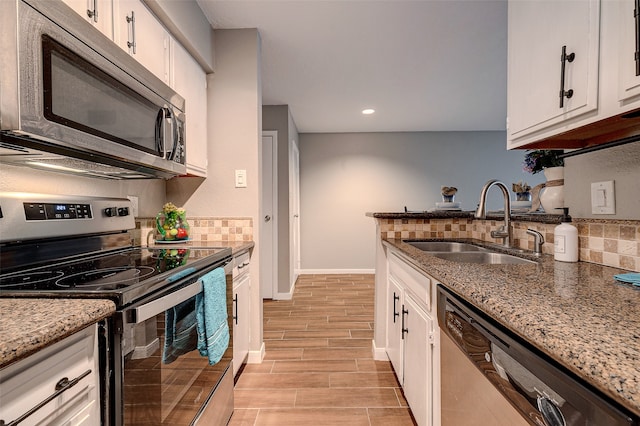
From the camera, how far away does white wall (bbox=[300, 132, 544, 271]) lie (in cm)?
554

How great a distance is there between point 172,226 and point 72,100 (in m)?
1.17

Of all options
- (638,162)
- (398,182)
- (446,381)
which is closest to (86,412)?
(446,381)

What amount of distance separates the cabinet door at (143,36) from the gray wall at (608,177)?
1.94 meters

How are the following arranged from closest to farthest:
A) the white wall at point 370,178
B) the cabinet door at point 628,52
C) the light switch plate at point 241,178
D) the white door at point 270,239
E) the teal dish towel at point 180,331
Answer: the cabinet door at point 628,52
the teal dish towel at point 180,331
the light switch plate at point 241,178
the white door at point 270,239
the white wall at point 370,178

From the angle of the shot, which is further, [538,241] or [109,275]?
[538,241]

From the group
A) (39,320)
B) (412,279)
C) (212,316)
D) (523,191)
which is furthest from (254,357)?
(523,191)

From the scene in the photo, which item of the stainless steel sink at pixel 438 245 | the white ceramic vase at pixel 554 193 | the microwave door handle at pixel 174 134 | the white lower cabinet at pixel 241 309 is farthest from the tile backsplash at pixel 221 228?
the white ceramic vase at pixel 554 193

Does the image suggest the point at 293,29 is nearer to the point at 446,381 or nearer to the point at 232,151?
the point at 232,151

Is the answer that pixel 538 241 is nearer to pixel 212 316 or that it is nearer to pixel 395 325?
pixel 395 325

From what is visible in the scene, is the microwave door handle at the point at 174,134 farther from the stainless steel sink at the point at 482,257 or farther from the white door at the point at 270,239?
the white door at the point at 270,239

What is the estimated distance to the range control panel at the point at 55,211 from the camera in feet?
3.92

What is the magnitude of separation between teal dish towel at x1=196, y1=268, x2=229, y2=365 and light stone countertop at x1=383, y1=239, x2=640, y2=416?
0.87 meters

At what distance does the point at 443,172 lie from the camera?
5.55 meters

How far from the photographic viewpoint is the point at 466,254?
1.90 meters
